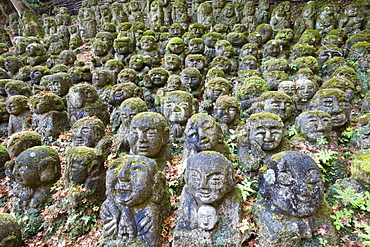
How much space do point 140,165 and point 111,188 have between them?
0.77m

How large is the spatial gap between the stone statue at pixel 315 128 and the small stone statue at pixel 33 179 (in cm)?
683

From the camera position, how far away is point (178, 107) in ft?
25.7

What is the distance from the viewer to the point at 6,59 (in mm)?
16297

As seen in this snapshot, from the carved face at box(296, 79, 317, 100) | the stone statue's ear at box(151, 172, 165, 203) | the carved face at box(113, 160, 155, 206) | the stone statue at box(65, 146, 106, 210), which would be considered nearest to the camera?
the carved face at box(113, 160, 155, 206)

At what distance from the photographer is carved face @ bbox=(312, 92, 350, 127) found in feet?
24.2

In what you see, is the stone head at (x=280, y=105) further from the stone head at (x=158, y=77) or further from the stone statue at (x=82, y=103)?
the stone statue at (x=82, y=103)

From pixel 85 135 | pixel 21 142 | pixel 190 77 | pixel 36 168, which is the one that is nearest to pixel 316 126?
pixel 190 77

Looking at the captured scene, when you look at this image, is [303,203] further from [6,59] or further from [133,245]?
[6,59]

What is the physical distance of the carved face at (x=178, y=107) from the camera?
7832 millimetres

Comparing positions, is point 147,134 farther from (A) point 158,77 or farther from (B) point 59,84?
(B) point 59,84

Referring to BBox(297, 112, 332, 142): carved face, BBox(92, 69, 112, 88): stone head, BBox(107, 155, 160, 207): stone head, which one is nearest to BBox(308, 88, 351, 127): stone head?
BBox(297, 112, 332, 142): carved face

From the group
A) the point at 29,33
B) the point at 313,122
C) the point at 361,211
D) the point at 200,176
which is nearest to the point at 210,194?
the point at 200,176

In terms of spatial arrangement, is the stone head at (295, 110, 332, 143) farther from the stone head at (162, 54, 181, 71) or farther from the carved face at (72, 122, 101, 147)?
the stone head at (162, 54, 181, 71)

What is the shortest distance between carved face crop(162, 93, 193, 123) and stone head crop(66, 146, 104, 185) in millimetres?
2771
